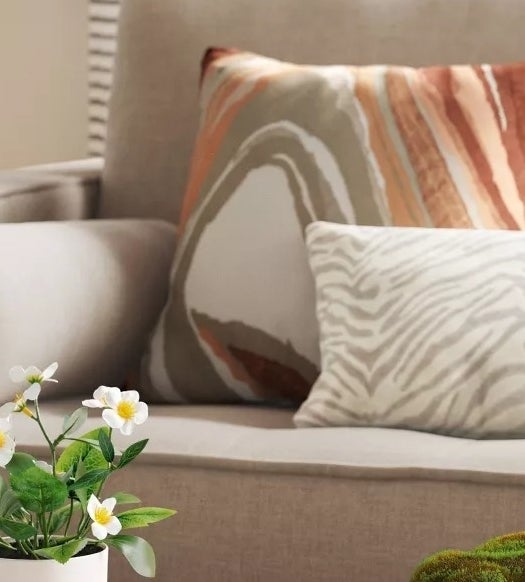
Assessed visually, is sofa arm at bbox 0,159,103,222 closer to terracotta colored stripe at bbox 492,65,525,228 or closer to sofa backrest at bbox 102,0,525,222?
sofa backrest at bbox 102,0,525,222

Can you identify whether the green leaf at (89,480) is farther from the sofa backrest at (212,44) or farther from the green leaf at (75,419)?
the sofa backrest at (212,44)

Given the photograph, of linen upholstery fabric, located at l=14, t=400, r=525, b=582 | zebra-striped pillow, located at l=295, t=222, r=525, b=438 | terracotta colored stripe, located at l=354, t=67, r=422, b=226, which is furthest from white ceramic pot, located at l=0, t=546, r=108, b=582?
terracotta colored stripe, located at l=354, t=67, r=422, b=226

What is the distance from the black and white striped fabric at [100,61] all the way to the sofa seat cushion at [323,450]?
164 cm

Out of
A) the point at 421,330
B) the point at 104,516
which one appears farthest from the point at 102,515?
the point at 421,330

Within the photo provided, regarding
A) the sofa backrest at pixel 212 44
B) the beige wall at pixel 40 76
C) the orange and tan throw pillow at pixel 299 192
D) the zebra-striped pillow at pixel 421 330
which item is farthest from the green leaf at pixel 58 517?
the beige wall at pixel 40 76

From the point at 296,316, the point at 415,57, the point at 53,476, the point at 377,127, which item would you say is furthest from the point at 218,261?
the point at 53,476

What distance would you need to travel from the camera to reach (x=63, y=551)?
0.77 metres

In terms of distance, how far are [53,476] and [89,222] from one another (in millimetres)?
1022

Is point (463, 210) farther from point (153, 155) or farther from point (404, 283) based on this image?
point (153, 155)

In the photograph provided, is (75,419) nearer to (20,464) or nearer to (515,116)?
(20,464)

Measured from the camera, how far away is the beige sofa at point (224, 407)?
49.1 inches

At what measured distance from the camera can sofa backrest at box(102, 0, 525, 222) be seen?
1.90 metres

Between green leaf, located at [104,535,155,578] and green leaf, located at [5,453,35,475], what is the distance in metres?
0.07

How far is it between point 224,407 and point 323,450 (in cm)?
36
